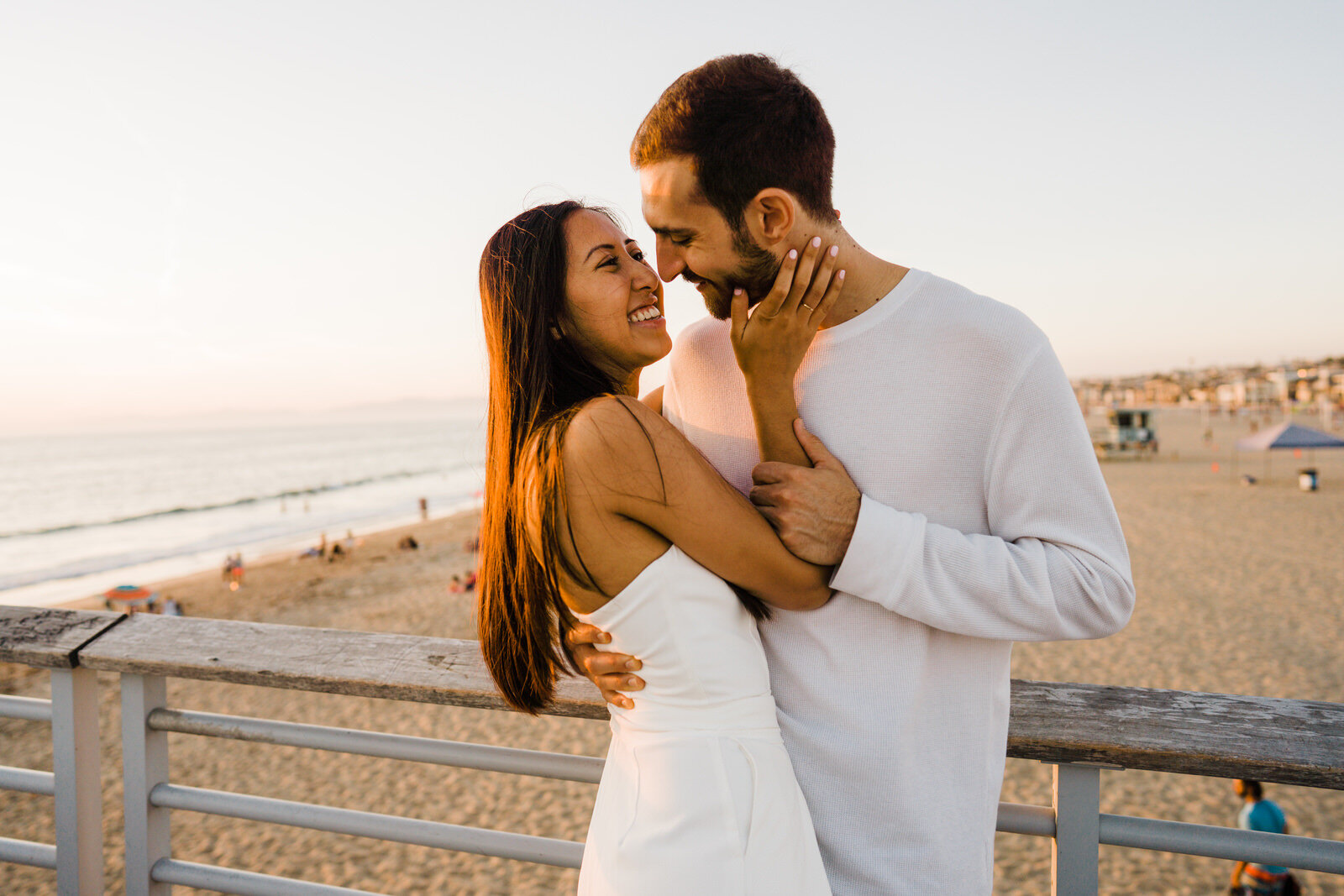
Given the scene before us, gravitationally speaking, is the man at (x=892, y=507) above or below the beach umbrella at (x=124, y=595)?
above

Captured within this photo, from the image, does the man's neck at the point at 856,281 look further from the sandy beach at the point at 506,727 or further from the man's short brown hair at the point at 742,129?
the sandy beach at the point at 506,727

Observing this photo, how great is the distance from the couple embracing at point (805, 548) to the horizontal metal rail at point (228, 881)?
101 centimetres

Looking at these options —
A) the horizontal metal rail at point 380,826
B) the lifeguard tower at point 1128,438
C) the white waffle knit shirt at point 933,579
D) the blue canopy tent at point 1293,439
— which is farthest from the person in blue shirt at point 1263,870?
the lifeguard tower at point 1128,438

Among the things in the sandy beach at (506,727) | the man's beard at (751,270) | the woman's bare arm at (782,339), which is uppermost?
the man's beard at (751,270)

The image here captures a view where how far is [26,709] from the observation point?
1.95 meters

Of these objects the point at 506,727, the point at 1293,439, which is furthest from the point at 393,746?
the point at 1293,439

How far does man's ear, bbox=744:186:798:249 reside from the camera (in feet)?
4.26

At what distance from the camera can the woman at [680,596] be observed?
1165mm

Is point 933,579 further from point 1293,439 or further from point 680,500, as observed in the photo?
point 1293,439

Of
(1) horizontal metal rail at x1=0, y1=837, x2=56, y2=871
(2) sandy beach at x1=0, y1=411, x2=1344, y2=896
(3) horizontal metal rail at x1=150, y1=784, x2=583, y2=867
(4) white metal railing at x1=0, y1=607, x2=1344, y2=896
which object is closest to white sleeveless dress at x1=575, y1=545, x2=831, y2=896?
(4) white metal railing at x1=0, y1=607, x2=1344, y2=896

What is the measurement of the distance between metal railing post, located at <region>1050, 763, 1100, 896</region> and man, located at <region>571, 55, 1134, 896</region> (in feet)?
0.58

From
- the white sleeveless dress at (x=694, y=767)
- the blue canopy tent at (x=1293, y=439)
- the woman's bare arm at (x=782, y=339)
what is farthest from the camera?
the blue canopy tent at (x=1293, y=439)

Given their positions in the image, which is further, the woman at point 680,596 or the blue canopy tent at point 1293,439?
the blue canopy tent at point 1293,439

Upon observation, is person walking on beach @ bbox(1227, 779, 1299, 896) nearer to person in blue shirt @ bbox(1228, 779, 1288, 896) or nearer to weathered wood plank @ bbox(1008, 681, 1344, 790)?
person in blue shirt @ bbox(1228, 779, 1288, 896)
